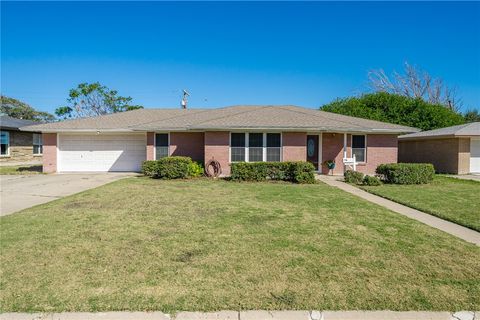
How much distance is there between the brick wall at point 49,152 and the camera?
680 inches

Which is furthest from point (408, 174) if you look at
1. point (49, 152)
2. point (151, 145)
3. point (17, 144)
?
point (17, 144)

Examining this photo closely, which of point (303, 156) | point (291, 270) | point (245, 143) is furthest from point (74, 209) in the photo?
point (303, 156)

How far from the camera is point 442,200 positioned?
29.8 ft

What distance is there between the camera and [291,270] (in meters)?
3.92

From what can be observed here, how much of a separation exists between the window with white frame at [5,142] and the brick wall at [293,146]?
22.6 meters

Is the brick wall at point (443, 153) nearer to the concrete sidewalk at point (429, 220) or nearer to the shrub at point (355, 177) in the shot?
the shrub at point (355, 177)

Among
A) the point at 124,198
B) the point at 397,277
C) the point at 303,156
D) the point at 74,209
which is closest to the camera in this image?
the point at 397,277

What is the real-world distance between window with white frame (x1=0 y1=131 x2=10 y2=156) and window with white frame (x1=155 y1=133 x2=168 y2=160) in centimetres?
1535

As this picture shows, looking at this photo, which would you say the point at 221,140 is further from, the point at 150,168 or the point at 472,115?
the point at 472,115

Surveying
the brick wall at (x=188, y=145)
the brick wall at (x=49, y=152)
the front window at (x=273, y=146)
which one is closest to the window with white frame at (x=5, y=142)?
the brick wall at (x=49, y=152)

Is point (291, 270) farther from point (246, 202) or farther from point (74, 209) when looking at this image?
point (74, 209)

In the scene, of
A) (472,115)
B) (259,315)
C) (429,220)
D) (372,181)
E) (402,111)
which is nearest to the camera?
(259,315)

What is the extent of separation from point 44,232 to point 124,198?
3.47 metres

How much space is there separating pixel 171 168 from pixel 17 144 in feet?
61.3
